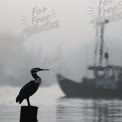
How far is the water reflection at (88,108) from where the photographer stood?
38.8ft

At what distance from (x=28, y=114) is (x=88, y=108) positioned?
1063 cm

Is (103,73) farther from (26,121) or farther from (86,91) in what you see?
(26,121)

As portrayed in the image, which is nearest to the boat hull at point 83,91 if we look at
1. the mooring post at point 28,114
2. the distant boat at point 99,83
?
the distant boat at point 99,83

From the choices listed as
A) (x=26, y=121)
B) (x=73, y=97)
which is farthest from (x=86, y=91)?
(x=26, y=121)

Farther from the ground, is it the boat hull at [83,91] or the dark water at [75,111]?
the boat hull at [83,91]

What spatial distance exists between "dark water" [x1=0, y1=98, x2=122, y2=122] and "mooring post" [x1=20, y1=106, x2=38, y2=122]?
6.92 meters

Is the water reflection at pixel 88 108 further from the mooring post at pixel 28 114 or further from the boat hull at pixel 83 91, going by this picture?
the mooring post at pixel 28 114

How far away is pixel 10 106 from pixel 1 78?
116 centimetres

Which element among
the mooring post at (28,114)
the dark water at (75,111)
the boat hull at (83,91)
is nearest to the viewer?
the mooring post at (28,114)

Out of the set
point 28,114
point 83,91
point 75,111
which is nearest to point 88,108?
point 75,111

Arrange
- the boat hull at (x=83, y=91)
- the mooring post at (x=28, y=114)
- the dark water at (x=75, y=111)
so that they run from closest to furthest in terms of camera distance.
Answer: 1. the mooring post at (x=28, y=114)
2. the dark water at (x=75, y=111)
3. the boat hull at (x=83, y=91)

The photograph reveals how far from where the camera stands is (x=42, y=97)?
36.5 feet

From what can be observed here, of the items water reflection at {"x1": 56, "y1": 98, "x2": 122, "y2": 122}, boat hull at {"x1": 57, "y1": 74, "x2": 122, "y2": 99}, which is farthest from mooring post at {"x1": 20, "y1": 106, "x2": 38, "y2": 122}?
boat hull at {"x1": 57, "y1": 74, "x2": 122, "y2": 99}

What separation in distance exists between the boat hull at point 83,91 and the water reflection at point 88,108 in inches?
7.2
